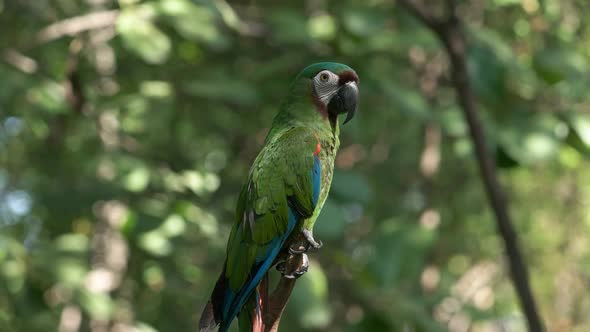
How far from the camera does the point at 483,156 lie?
114 inches

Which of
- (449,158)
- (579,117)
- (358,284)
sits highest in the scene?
(579,117)

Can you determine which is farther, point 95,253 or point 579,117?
point 95,253

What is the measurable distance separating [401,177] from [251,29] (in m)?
2.22

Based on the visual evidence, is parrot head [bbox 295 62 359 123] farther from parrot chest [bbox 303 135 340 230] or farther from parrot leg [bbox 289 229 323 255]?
parrot leg [bbox 289 229 323 255]

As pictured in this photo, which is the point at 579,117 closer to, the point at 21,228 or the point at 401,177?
the point at 401,177

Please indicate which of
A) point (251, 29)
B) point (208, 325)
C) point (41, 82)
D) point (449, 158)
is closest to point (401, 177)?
point (449, 158)

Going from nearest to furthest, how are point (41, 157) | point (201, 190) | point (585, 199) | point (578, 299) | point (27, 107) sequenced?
point (201, 190), point (27, 107), point (41, 157), point (585, 199), point (578, 299)

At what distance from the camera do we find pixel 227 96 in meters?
3.40

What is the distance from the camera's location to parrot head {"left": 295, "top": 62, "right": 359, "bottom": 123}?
2.00 m

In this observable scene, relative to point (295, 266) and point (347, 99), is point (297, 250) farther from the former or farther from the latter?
point (347, 99)

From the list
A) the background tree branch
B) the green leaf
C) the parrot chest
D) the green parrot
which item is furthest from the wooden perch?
the green leaf

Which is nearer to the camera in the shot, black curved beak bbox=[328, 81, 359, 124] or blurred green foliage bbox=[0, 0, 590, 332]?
black curved beak bbox=[328, 81, 359, 124]

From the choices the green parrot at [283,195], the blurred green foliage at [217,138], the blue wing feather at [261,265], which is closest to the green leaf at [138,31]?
the blurred green foliage at [217,138]

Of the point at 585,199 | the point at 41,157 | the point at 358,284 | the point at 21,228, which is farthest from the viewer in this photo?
the point at 585,199
